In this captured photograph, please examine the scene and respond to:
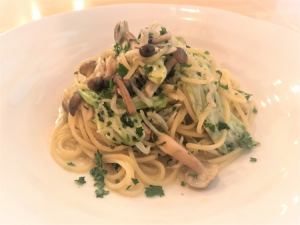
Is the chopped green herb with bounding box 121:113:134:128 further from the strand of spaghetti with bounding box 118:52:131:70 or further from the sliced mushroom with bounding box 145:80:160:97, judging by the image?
the strand of spaghetti with bounding box 118:52:131:70

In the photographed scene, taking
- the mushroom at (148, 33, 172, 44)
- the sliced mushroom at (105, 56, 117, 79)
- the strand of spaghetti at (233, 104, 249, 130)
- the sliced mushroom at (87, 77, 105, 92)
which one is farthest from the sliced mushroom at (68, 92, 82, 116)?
the strand of spaghetti at (233, 104, 249, 130)

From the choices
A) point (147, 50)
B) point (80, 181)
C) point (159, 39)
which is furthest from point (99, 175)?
point (159, 39)

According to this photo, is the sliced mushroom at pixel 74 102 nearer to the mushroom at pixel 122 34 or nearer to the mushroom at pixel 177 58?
the mushroom at pixel 122 34

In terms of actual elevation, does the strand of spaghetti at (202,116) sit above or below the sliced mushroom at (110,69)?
below

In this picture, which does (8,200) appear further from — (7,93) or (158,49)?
(158,49)

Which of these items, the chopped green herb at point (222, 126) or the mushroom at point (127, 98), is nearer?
the mushroom at point (127, 98)

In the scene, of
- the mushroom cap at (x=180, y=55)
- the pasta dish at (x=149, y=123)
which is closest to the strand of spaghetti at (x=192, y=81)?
the pasta dish at (x=149, y=123)

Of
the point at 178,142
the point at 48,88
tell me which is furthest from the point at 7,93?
the point at 178,142
